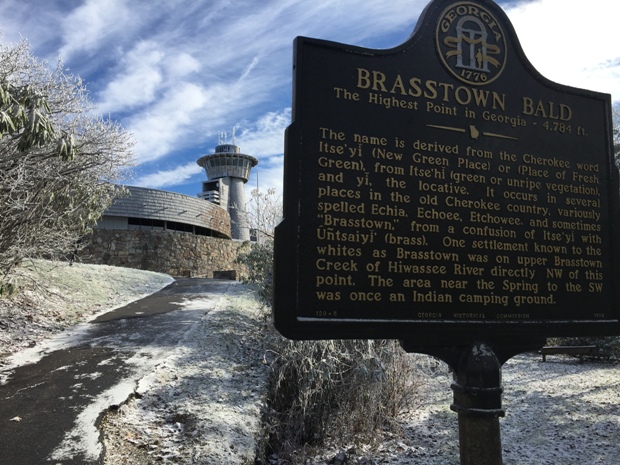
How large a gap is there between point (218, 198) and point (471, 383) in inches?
1810

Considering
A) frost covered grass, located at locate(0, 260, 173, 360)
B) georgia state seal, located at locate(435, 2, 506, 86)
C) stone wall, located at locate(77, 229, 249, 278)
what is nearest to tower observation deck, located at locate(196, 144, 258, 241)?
stone wall, located at locate(77, 229, 249, 278)

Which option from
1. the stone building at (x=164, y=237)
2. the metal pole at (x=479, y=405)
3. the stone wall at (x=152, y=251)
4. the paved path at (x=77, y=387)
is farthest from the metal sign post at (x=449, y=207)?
the stone wall at (x=152, y=251)

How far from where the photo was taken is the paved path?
156 inches

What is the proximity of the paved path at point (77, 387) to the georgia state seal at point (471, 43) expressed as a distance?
4.06 m

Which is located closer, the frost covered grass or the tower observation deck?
the frost covered grass

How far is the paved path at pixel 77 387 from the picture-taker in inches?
156

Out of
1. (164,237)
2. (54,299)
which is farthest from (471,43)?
(164,237)

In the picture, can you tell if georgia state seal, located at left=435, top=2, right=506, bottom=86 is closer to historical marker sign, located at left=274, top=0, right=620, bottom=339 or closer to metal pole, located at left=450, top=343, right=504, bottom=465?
historical marker sign, located at left=274, top=0, right=620, bottom=339

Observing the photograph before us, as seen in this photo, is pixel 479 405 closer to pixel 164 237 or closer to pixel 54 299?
pixel 54 299

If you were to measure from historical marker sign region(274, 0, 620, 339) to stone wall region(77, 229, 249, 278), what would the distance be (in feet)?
86.5

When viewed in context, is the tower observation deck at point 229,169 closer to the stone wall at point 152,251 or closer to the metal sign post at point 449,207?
the stone wall at point 152,251

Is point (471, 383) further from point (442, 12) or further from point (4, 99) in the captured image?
point (4, 99)

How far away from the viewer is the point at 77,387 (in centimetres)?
541

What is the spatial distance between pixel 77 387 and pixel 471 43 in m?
5.42
